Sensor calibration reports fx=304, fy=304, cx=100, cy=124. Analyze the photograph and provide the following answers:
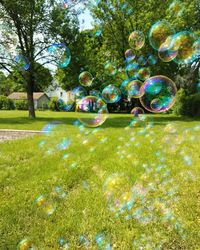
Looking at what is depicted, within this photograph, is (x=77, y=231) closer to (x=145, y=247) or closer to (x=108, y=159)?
(x=145, y=247)

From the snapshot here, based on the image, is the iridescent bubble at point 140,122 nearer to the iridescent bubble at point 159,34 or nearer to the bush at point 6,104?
the iridescent bubble at point 159,34

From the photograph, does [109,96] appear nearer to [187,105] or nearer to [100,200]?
[100,200]

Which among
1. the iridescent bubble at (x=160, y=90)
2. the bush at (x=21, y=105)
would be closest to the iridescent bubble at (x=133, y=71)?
the iridescent bubble at (x=160, y=90)

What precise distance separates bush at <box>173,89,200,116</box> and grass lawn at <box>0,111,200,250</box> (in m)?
19.0

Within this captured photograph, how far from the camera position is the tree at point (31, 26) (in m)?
22.1

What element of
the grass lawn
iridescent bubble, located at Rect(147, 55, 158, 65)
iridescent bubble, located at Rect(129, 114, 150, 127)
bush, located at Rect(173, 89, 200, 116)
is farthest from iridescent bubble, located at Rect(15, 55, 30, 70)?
the grass lawn

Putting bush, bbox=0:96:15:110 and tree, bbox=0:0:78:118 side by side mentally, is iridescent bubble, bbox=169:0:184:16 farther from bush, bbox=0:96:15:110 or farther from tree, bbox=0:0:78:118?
bush, bbox=0:96:15:110

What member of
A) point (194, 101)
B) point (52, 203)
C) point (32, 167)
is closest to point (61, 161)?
point (32, 167)

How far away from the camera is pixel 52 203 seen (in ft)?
14.8

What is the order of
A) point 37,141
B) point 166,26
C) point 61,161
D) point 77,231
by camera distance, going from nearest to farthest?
point 77,231 → point 61,161 → point 166,26 → point 37,141

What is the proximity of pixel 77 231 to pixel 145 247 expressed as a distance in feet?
2.77

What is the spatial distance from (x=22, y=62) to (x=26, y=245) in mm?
20075

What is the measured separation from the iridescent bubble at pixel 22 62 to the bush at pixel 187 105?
14.3 metres

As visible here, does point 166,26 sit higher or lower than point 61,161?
higher
